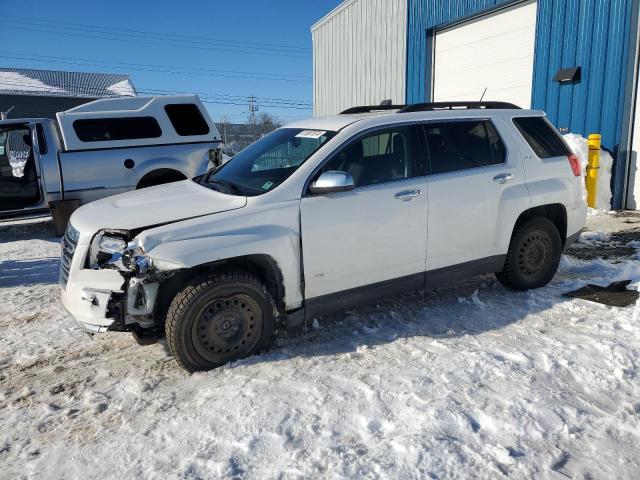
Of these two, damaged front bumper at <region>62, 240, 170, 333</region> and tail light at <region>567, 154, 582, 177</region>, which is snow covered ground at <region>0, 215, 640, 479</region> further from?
tail light at <region>567, 154, 582, 177</region>

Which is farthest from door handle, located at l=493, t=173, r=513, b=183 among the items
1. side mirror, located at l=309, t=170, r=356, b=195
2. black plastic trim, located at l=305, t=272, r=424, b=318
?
side mirror, located at l=309, t=170, r=356, b=195

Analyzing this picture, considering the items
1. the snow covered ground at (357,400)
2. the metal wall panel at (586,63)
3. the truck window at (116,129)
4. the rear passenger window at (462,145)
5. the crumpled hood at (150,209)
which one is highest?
the metal wall panel at (586,63)

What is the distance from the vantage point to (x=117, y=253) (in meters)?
3.53

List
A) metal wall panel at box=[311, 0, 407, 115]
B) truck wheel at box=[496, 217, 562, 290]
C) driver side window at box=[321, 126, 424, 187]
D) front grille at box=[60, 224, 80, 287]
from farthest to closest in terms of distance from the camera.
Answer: metal wall panel at box=[311, 0, 407, 115] → truck wheel at box=[496, 217, 562, 290] → driver side window at box=[321, 126, 424, 187] → front grille at box=[60, 224, 80, 287]

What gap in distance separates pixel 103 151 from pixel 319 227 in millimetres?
6334

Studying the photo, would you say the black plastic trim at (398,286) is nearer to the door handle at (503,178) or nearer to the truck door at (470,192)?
the truck door at (470,192)

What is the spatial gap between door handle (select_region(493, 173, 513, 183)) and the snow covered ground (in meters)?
1.15

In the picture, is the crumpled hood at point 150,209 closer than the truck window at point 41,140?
Yes

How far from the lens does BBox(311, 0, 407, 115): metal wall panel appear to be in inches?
595

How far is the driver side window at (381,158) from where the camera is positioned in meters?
4.11

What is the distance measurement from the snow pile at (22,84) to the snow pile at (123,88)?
358cm

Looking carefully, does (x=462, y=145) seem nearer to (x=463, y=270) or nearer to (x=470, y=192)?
(x=470, y=192)

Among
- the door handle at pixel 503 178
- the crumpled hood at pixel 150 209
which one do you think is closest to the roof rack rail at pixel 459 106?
the door handle at pixel 503 178

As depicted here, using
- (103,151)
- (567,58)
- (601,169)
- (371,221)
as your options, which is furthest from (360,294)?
(567,58)
